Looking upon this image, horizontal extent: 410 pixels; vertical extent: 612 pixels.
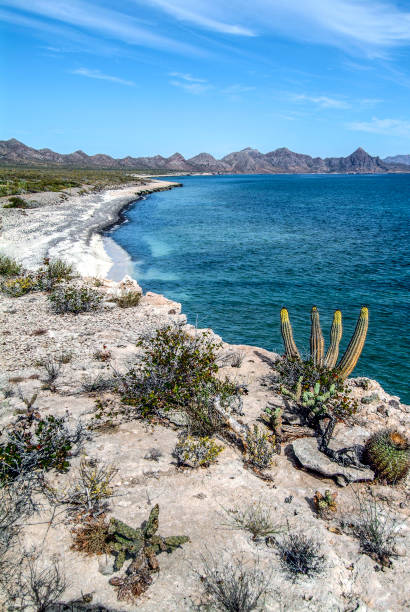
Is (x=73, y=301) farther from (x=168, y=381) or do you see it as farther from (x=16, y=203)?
(x=16, y=203)

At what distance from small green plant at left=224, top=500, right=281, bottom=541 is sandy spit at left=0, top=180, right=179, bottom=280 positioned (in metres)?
16.4

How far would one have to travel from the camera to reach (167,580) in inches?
172

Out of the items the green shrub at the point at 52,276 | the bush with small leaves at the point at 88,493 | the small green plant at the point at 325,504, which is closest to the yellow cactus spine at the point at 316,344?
the small green plant at the point at 325,504

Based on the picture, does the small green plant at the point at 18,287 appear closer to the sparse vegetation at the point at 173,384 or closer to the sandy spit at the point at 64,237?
the sandy spit at the point at 64,237

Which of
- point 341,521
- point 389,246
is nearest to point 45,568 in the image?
point 341,521

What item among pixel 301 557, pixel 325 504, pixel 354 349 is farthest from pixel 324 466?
pixel 354 349

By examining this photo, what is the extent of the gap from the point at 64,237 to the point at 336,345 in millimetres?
25009

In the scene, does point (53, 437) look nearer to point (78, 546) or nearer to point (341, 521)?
point (78, 546)

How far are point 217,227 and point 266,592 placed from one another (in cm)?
4124

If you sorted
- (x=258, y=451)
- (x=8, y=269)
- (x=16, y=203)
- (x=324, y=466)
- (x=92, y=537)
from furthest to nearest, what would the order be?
(x=16, y=203)
(x=8, y=269)
(x=258, y=451)
(x=324, y=466)
(x=92, y=537)

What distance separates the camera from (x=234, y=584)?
13.4ft

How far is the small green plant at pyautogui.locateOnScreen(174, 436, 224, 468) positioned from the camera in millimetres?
6234

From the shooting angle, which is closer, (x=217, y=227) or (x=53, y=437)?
(x=53, y=437)

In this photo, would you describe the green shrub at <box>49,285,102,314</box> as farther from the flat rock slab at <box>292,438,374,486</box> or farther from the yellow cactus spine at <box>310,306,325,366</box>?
the flat rock slab at <box>292,438,374,486</box>
